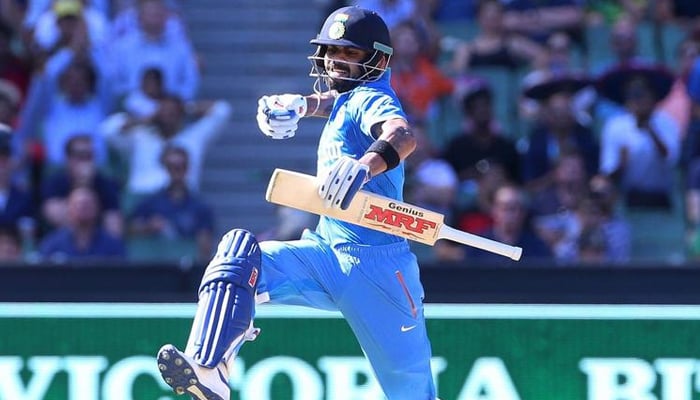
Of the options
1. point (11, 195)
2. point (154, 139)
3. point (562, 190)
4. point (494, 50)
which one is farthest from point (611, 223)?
point (11, 195)

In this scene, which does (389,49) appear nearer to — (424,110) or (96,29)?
(424,110)

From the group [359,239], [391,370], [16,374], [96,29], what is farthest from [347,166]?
[96,29]

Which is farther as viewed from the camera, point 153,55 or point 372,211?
point 153,55

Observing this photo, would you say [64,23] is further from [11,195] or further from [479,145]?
[479,145]

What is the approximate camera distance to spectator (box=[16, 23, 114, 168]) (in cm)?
1069

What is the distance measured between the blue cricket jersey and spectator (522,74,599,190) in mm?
4677

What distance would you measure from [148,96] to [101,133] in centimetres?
45

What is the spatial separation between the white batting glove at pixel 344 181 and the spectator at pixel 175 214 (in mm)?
4845

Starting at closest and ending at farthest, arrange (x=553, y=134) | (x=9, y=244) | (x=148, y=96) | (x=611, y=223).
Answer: (x=9, y=244)
(x=611, y=223)
(x=553, y=134)
(x=148, y=96)

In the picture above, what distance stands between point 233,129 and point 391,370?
594cm

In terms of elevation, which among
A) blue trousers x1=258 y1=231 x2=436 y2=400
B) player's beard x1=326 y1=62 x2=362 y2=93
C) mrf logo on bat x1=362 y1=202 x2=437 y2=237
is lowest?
blue trousers x1=258 y1=231 x2=436 y2=400

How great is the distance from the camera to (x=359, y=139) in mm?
5773

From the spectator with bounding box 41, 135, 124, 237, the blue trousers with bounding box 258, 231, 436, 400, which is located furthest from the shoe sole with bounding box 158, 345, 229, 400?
the spectator with bounding box 41, 135, 124, 237

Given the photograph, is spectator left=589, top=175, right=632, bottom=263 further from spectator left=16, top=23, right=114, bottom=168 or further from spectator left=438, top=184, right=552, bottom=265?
spectator left=16, top=23, right=114, bottom=168
